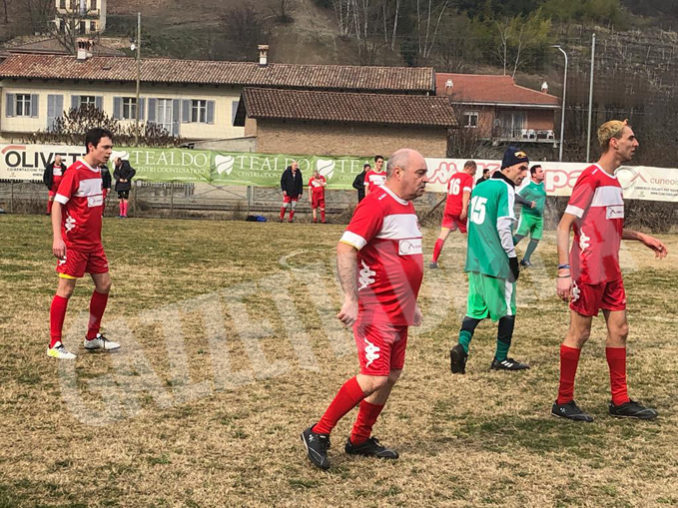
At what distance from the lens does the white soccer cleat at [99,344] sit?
28.0 ft

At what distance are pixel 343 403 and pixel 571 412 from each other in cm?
207

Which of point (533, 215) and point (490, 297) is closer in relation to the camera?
point (490, 297)

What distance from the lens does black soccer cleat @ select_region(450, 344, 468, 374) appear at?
309 inches

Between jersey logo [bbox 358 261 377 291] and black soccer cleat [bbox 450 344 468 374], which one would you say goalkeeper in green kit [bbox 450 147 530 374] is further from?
jersey logo [bbox 358 261 377 291]

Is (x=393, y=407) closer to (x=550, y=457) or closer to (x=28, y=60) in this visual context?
(x=550, y=457)

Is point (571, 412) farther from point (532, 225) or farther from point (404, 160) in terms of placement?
point (532, 225)

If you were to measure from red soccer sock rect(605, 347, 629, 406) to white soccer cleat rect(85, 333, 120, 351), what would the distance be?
4.59m

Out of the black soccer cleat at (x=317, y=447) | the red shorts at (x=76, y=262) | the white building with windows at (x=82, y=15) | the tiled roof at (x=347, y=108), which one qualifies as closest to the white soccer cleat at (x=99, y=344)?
the red shorts at (x=76, y=262)

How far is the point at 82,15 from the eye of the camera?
320 ft

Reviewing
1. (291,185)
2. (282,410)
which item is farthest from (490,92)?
(282,410)

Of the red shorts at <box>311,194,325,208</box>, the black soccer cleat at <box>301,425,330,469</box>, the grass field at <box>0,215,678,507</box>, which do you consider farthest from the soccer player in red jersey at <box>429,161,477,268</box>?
the red shorts at <box>311,194,325,208</box>

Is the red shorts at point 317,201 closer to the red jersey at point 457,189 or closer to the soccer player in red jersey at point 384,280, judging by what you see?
the red jersey at point 457,189

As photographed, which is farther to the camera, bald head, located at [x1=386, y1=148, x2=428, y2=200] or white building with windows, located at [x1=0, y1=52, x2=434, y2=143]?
white building with windows, located at [x1=0, y1=52, x2=434, y2=143]

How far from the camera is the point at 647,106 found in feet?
144
